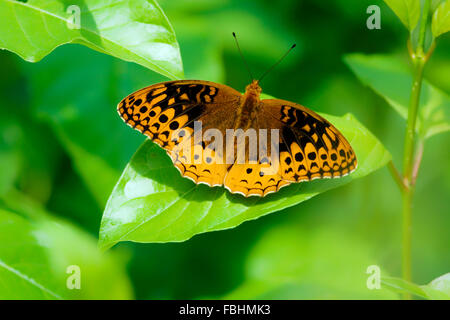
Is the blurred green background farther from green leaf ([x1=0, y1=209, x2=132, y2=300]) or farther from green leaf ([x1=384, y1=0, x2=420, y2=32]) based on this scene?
green leaf ([x1=384, y1=0, x2=420, y2=32])

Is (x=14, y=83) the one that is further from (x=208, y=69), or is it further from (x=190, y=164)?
(x=190, y=164)

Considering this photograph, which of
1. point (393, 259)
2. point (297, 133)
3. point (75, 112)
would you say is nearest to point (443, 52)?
point (393, 259)

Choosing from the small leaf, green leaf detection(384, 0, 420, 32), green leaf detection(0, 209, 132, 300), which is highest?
green leaf detection(384, 0, 420, 32)

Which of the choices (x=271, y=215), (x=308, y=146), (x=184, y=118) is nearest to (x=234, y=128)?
(x=184, y=118)

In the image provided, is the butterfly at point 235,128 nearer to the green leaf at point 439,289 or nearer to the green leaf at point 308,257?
the green leaf at point 439,289

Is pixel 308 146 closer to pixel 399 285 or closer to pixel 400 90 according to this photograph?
pixel 399 285

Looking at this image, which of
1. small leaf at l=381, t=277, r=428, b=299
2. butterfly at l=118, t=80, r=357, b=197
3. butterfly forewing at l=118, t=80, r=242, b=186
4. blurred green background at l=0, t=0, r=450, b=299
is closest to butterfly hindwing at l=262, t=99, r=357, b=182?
butterfly at l=118, t=80, r=357, b=197
